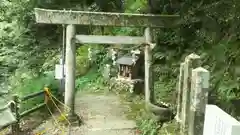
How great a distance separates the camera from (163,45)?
1029 centimetres

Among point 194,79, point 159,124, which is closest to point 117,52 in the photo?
point 159,124

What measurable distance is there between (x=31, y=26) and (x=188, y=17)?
7.06 m

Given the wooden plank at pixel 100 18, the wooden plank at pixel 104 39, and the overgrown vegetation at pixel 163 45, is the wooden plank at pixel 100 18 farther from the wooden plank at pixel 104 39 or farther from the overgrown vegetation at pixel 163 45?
the overgrown vegetation at pixel 163 45

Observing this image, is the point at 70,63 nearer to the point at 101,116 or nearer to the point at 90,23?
the point at 90,23

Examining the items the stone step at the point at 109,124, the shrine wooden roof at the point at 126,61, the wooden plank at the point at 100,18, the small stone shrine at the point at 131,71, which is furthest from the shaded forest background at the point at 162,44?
the stone step at the point at 109,124

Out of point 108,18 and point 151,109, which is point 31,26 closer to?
point 108,18

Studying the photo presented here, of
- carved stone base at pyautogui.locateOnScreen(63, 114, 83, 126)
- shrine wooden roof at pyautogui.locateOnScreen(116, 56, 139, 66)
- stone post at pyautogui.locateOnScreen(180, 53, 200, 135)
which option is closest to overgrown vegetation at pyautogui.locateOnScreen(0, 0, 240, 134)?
shrine wooden roof at pyautogui.locateOnScreen(116, 56, 139, 66)

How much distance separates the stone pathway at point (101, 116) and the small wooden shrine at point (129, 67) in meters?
0.85

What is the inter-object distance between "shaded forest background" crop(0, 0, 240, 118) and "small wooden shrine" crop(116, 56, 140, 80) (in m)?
0.76

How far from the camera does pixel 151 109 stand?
7.34m

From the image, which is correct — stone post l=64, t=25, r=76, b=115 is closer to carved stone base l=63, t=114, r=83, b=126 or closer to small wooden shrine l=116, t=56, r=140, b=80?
carved stone base l=63, t=114, r=83, b=126

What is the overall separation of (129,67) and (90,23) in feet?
8.62

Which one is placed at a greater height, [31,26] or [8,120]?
[31,26]

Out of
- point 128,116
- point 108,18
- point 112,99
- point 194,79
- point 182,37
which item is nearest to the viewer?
point 194,79
